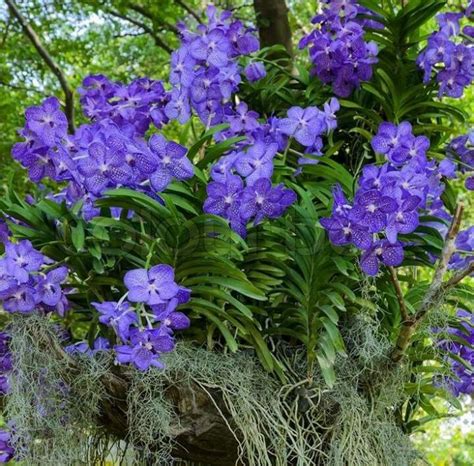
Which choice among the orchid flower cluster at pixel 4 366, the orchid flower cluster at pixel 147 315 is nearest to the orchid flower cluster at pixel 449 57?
the orchid flower cluster at pixel 147 315

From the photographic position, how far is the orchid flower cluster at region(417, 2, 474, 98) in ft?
4.47

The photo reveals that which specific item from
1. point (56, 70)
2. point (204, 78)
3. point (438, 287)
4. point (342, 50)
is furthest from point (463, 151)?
point (56, 70)

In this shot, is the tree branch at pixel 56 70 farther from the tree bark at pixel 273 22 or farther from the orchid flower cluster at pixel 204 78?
the orchid flower cluster at pixel 204 78

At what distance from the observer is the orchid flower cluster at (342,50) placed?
1382 mm

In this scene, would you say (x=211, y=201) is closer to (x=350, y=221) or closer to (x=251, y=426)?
(x=350, y=221)

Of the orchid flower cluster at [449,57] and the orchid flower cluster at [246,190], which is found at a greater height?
the orchid flower cluster at [449,57]

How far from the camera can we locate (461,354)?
4.54 feet

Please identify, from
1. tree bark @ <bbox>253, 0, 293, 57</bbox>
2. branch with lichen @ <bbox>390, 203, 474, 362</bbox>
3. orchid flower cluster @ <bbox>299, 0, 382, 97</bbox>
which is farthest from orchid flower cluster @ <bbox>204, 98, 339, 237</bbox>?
tree bark @ <bbox>253, 0, 293, 57</bbox>

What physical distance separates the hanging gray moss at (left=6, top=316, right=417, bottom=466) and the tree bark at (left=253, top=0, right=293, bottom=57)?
4.12ft

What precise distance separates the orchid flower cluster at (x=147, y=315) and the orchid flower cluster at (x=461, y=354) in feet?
1.68

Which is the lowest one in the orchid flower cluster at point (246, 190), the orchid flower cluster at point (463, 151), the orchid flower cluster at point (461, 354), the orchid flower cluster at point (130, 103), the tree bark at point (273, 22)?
the orchid flower cluster at point (461, 354)

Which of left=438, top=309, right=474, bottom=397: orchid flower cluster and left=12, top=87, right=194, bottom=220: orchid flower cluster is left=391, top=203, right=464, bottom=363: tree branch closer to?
left=438, top=309, right=474, bottom=397: orchid flower cluster

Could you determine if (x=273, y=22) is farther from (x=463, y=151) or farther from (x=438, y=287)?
(x=438, y=287)

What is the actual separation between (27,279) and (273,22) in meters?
1.45
